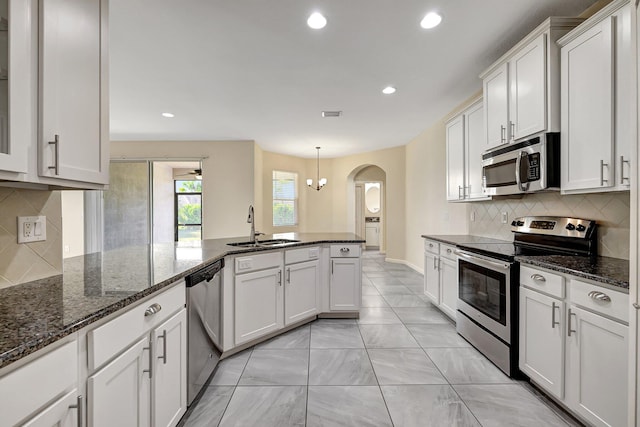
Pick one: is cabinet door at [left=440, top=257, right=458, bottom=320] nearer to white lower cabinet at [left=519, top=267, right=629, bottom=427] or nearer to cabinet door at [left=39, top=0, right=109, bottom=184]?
white lower cabinet at [left=519, top=267, right=629, bottom=427]

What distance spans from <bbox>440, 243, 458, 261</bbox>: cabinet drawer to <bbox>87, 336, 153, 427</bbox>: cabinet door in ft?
8.86

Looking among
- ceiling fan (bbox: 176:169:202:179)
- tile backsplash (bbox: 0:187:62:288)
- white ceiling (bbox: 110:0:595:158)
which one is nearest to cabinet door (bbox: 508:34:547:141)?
white ceiling (bbox: 110:0:595:158)

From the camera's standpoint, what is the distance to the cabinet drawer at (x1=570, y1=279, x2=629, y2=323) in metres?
1.36

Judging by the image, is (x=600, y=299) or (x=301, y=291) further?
(x=301, y=291)

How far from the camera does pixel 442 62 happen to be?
9.37 ft

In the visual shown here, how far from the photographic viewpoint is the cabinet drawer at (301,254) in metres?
2.84

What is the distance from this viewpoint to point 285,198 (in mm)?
7582

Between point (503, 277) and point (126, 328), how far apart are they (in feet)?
7.59

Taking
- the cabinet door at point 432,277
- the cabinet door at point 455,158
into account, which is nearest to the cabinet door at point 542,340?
the cabinet door at point 432,277

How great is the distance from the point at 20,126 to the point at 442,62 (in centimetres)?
309

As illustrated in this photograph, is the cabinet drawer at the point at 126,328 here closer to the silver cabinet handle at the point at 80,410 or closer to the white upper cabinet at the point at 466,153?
the silver cabinet handle at the point at 80,410

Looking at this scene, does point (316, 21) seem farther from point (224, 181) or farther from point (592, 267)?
point (224, 181)

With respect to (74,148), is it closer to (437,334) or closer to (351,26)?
(351,26)

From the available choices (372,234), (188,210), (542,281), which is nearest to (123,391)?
(542,281)
